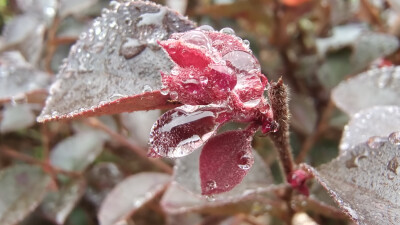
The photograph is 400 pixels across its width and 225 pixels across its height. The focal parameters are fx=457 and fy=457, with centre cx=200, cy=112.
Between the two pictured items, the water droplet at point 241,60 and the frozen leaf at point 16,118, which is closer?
the water droplet at point 241,60

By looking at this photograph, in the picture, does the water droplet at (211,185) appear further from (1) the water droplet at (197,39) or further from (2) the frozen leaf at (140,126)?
(2) the frozen leaf at (140,126)

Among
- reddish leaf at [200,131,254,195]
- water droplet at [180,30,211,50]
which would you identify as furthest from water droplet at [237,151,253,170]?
water droplet at [180,30,211,50]

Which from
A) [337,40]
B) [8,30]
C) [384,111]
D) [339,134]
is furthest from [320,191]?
[8,30]

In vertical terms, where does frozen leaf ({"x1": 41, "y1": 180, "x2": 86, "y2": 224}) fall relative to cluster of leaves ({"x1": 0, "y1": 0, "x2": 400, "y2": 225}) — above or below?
below

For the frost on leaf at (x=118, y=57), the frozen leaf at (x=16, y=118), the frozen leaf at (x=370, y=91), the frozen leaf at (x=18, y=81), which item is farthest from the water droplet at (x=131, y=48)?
the frozen leaf at (x=16, y=118)

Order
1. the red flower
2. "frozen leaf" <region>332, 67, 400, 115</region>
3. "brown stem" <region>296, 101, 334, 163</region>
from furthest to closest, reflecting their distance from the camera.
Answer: "brown stem" <region>296, 101, 334, 163</region> → "frozen leaf" <region>332, 67, 400, 115</region> → the red flower

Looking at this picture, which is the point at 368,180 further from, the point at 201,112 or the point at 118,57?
the point at 118,57

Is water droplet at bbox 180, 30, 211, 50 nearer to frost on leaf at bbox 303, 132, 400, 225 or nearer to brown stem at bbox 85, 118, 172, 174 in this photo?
frost on leaf at bbox 303, 132, 400, 225

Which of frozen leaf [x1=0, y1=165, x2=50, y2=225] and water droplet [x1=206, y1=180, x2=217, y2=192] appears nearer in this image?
water droplet [x1=206, y1=180, x2=217, y2=192]
